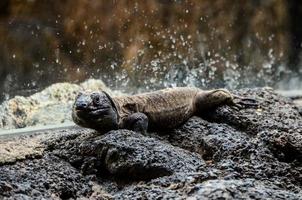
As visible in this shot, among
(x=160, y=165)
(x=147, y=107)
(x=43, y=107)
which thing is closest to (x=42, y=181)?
(x=160, y=165)

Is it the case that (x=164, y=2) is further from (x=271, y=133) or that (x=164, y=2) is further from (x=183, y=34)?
(x=271, y=133)

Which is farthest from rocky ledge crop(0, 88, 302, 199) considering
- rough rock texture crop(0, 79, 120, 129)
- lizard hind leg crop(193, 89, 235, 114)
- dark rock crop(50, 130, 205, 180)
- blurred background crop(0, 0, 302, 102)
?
→ blurred background crop(0, 0, 302, 102)

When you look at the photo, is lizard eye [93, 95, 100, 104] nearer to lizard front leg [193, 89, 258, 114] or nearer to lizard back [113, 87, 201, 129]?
lizard back [113, 87, 201, 129]

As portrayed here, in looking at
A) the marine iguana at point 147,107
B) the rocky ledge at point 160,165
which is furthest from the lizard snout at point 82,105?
the rocky ledge at point 160,165

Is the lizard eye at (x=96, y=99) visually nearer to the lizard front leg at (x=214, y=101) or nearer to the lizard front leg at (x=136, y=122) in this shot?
the lizard front leg at (x=136, y=122)

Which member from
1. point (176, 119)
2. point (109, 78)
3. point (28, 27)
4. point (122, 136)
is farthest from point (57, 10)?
point (122, 136)

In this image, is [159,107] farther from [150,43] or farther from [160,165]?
[150,43]
